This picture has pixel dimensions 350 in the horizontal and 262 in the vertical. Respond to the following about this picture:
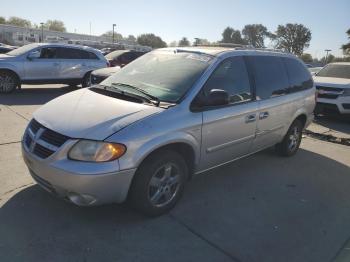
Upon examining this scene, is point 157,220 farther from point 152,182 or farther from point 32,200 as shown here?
point 32,200

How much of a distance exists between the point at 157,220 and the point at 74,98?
1.69 meters

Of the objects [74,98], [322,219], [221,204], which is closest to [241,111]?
[221,204]

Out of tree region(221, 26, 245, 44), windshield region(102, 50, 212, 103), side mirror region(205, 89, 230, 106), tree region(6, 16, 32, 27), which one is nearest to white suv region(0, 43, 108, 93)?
windshield region(102, 50, 212, 103)

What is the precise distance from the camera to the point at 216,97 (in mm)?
4066

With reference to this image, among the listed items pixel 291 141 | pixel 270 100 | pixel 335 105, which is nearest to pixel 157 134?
pixel 270 100

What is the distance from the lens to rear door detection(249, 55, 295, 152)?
5.05m

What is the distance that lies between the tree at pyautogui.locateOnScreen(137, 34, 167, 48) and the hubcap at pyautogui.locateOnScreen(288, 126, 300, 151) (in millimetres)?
101646

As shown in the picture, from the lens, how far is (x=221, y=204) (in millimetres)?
4363

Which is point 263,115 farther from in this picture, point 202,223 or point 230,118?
point 202,223

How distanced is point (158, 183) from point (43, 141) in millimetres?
1202

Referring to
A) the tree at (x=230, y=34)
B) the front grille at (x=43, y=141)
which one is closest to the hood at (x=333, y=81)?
the front grille at (x=43, y=141)

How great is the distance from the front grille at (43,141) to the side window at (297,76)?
3.81m

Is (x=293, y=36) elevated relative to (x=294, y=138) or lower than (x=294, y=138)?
elevated

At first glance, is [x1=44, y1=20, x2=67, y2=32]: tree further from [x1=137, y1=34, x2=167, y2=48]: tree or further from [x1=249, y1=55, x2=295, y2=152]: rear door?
[x1=249, y1=55, x2=295, y2=152]: rear door
